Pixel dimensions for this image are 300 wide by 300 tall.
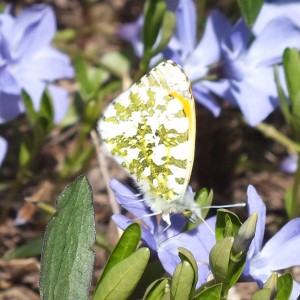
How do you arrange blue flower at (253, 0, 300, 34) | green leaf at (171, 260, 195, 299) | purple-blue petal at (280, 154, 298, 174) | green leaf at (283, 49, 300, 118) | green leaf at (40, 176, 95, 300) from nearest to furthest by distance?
green leaf at (171, 260, 195, 299), green leaf at (40, 176, 95, 300), green leaf at (283, 49, 300, 118), blue flower at (253, 0, 300, 34), purple-blue petal at (280, 154, 298, 174)

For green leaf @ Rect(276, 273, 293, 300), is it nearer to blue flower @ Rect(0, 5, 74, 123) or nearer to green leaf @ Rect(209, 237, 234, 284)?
green leaf @ Rect(209, 237, 234, 284)

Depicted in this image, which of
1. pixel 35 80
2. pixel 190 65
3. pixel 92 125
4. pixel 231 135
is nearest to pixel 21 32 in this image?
pixel 35 80

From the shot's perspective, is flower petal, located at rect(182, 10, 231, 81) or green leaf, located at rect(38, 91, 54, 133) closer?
green leaf, located at rect(38, 91, 54, 133)

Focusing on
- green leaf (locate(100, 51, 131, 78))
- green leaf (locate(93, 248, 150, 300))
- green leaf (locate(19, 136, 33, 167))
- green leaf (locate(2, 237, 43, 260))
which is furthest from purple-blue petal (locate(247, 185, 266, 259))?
green leaf (locate(100, 51, 131, 78))

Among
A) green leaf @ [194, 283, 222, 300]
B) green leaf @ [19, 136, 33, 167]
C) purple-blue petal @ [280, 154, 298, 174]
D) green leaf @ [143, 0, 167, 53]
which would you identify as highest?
green leaf @ [143, 0, 167, 53]

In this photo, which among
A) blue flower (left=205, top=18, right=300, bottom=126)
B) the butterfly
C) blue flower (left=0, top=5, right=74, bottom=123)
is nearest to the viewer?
the butterfly

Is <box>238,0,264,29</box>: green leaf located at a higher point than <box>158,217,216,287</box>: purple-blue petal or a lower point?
higher

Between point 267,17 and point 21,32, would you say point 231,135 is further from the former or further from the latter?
point 21,32
